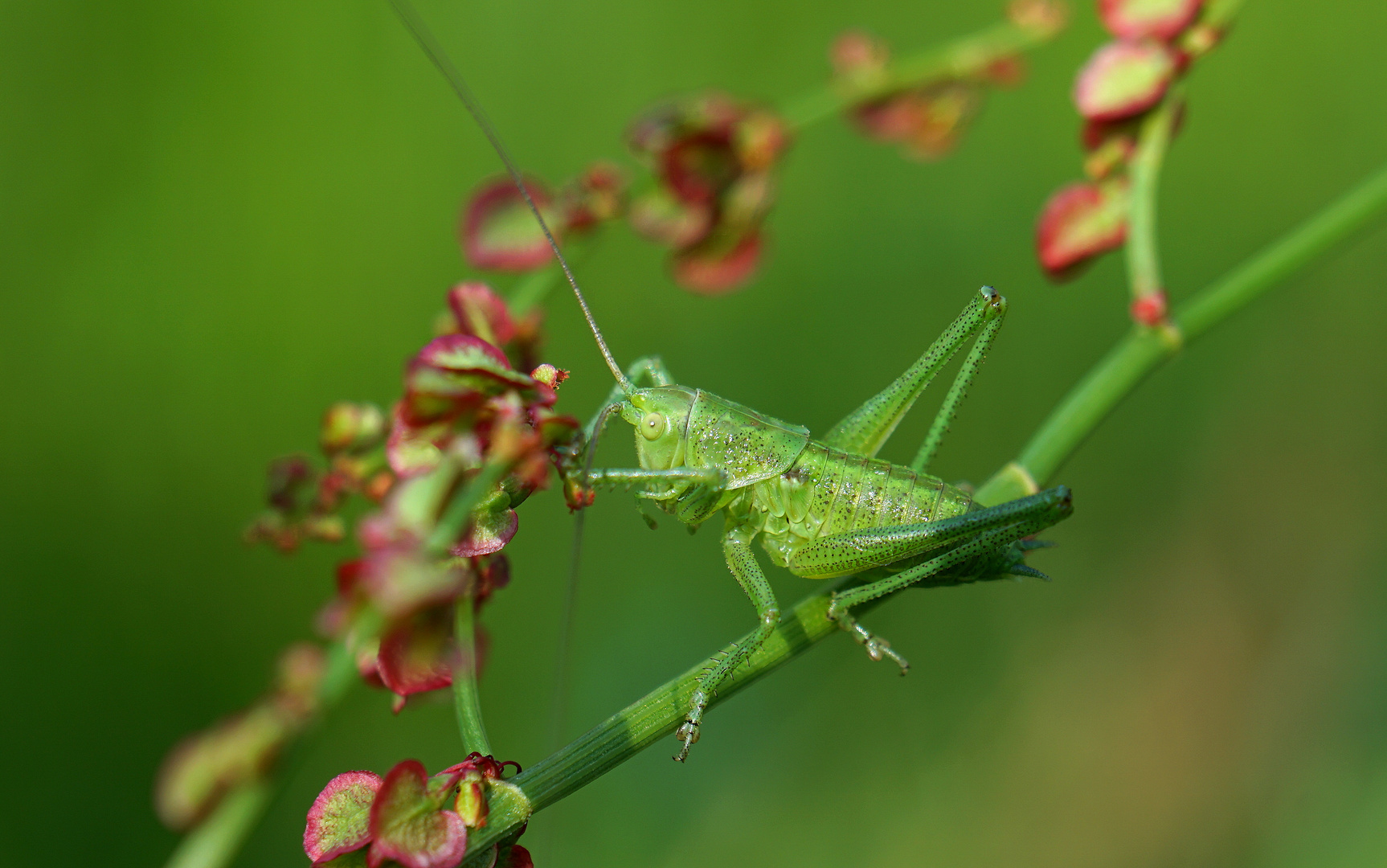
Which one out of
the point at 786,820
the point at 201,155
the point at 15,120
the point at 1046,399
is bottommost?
the point at 786,820

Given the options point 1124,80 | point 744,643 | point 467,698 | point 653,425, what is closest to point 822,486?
point 653,425

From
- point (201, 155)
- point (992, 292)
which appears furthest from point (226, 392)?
point (992, 292)

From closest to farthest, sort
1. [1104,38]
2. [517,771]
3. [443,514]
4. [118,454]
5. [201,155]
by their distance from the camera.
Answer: [443,514], [517,771], [118,454], [201,155], [1104,38]

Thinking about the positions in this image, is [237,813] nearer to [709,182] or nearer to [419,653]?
[419,653]

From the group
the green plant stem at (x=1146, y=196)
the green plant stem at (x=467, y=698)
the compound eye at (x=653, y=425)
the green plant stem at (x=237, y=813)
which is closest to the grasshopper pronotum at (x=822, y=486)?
the compound eye at (x=653, y=425)

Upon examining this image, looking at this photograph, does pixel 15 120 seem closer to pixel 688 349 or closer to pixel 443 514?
pixel 688 349

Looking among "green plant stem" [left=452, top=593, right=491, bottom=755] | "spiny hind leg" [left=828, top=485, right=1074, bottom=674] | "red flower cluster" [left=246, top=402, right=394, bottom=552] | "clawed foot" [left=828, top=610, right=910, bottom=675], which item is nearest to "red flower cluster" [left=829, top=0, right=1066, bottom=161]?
"spiny hind leg" [left=828, top=485, right=1074, bottom=674]

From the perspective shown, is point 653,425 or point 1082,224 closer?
point 1082,224
